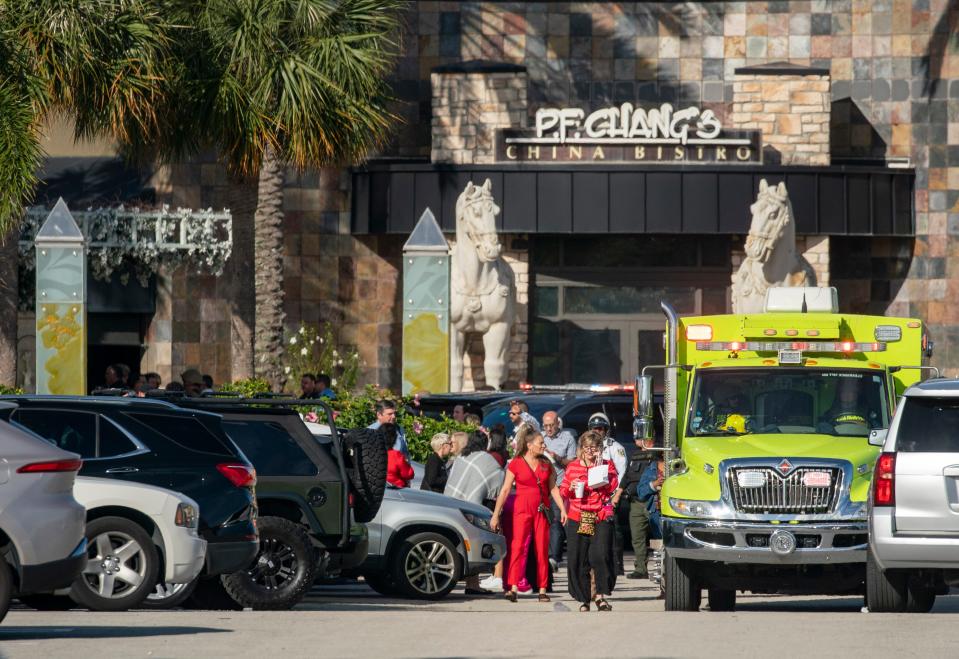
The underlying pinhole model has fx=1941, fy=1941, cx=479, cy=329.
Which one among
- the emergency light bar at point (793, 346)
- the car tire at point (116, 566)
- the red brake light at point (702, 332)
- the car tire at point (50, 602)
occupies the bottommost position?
the car tire at point (50, 602)

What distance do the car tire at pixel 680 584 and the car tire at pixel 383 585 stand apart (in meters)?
3.07

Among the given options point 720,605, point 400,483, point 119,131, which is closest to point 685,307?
point 119,131

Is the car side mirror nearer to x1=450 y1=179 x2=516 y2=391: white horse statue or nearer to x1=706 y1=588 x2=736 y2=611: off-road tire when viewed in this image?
x1=706 y1=588 x2=736 y2=611: off-road tire

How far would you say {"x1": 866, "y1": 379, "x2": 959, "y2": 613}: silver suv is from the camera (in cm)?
1362

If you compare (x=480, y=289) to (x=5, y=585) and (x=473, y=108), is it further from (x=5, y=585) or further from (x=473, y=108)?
(x=5, y=585)

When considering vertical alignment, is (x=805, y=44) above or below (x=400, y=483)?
above

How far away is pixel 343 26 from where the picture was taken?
2784 centimetres

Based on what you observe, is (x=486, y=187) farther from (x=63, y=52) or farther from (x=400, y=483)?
(x=400, y=483)

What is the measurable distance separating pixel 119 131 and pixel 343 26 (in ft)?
13.2

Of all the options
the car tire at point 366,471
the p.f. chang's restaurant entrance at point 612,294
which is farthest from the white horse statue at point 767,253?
the car tire at point 366,471

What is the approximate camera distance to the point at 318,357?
122ft

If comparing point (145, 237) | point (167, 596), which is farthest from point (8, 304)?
point (167, 596)

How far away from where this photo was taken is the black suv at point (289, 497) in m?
15.7

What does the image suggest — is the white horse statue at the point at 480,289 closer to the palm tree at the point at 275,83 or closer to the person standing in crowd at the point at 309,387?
the palm tree at the point at 275,83
